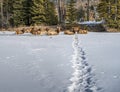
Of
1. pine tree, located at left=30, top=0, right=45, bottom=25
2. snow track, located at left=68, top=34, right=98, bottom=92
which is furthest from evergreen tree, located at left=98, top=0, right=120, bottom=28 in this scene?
snow track, located at left=68, top=34, right=98, bottom=92

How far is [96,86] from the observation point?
22.1ft

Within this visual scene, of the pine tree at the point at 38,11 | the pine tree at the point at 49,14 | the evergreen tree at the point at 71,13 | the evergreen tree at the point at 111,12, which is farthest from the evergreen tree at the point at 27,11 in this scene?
the evergreen tree at the point at 111,12

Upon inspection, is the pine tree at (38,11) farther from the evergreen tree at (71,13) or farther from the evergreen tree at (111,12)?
the evergreen tree at (111,12)

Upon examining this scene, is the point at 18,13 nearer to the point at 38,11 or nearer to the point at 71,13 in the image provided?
the point at 38,11

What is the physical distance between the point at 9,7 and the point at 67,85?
40.7 m

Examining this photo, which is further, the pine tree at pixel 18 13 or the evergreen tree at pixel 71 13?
the evergreen tree at pixel 71 13

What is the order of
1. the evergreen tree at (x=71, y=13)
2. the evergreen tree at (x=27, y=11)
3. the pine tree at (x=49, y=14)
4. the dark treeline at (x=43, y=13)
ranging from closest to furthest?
the dark treeline at (x=43, y=13)
the pine tree at (x=49, y=14)
the evergreen tree at (x=27, y=11)
the evergreen tree at (x=71, y=13)

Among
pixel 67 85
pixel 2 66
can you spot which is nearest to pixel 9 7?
pixel 2 66

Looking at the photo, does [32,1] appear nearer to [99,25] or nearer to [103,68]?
[99,25]

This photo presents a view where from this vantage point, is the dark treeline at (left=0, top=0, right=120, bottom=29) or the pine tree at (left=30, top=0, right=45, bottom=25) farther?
the pine tree at (left=30, top=0, right=45, bottom=25)

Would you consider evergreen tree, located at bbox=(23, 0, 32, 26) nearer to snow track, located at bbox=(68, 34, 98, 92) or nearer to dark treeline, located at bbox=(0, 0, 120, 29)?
dark treeline, located at bbox=(0, 0, 120, 29)

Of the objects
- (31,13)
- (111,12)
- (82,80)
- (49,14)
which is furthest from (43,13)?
(82,80)

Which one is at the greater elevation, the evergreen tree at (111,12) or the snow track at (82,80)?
the evergreen tree at (111,12)

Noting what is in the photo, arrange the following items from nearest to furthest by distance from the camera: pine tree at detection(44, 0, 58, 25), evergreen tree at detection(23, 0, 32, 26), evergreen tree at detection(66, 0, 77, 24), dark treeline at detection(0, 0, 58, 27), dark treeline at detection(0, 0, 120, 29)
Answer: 1. dark treeline at detection(0, 0, 120, 29)
2. dark treeline at detection(0, 0, 58, 27)
3. pine tree at detection(44, 0, 58, 25)
4. evergreen tree at detection(23, 0, 32, 26)
5. evergreen tree at detection(66, 0, 77, 24)
